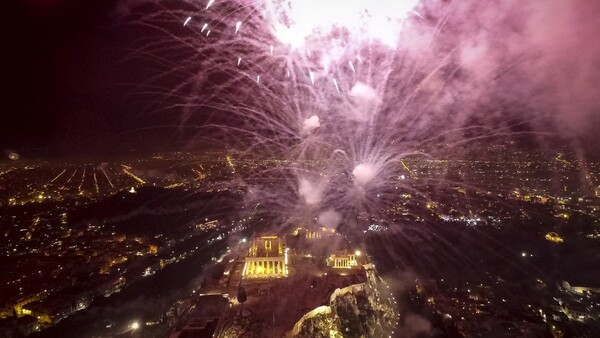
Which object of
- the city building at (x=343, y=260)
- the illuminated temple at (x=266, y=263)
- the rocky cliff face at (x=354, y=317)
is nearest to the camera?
the rocky cliff face at (x=354, y=317)

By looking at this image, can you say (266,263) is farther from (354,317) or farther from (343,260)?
(354,317)

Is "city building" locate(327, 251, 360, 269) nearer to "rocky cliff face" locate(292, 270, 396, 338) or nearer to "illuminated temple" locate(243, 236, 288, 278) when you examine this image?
"rocky cliff face" locate(292, 270, 396, 338)

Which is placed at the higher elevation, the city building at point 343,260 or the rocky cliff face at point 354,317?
the city building at point 343,260

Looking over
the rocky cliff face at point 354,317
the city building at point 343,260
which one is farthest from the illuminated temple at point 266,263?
the rocky cliff face at point 354,317

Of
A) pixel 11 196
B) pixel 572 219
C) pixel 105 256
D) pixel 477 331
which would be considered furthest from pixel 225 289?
pixel 11 196

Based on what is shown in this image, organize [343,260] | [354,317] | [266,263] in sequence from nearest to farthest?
[354,317] < [266,263] < [343,260]

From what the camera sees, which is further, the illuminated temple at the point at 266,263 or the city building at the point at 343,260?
the city building at the point at 343,260

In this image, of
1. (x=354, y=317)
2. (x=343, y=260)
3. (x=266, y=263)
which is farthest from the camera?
(x=343, y=260)

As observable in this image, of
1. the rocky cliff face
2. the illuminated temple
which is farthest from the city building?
the illuminated temple

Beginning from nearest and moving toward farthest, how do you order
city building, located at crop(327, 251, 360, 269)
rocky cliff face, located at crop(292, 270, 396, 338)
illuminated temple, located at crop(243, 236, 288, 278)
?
rocky cliff face, located at crop(292, 270, 396, 338), illuminated temple, located at crop(243, 236, 288, 278), city building, located at crop(327, 251, 360, 269)

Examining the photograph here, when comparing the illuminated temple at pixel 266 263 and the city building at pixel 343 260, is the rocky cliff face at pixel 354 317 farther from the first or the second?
the illuminated temple at pixel 266 263

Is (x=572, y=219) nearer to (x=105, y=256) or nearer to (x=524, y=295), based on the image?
(x=524, y=295)

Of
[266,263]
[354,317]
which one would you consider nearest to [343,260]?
[354,317]
